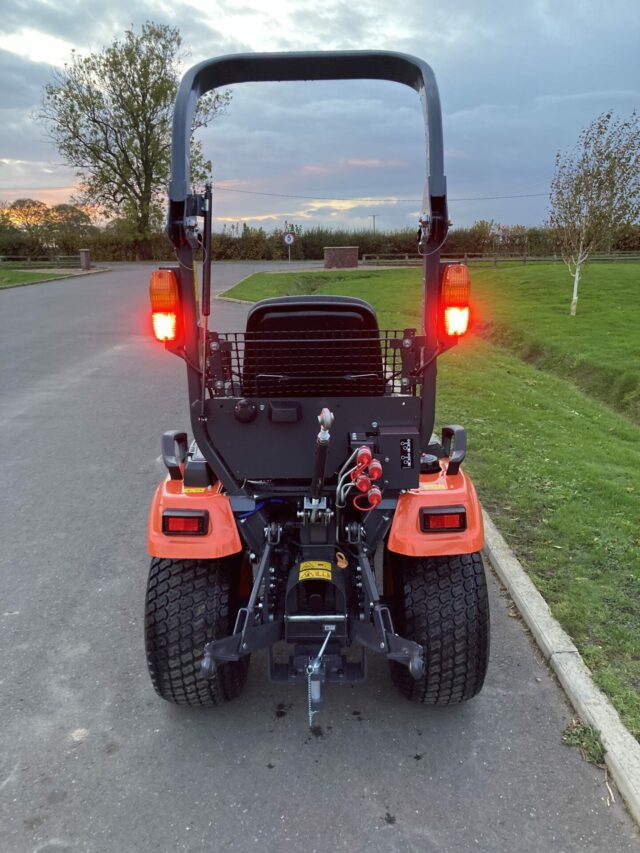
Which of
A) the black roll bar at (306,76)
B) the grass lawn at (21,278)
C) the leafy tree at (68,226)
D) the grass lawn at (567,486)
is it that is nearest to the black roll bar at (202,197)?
the black roll bar at (306,76)

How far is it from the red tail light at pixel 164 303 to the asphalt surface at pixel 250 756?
5.42 feet

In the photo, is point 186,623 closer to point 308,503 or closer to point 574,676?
point 308,503

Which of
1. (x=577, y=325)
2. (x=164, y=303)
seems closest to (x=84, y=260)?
(x=577, y=325)

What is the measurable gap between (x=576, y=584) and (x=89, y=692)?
8.57ft

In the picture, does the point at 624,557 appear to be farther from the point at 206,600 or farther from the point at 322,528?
the point at 206,600

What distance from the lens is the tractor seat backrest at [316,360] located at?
2.76 meters

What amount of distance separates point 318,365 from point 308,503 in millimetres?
568

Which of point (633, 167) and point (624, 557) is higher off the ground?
point (633, 167)

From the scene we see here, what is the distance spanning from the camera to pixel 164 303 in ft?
8.25

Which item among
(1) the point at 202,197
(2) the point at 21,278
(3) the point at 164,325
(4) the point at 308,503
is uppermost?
(1) the point at 202,197

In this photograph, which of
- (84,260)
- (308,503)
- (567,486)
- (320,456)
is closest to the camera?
(320,456)

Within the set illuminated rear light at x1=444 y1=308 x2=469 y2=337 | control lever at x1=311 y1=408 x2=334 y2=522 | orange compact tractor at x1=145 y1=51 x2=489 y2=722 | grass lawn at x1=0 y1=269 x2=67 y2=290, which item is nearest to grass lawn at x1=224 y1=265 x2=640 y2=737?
orange compact tractor at x1=145 y1=51 x2=489 y2=722

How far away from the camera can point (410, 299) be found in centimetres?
1912

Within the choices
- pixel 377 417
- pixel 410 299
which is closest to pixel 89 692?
pixel 377 417
